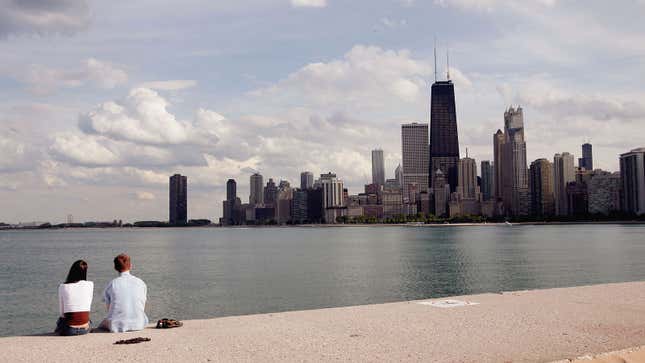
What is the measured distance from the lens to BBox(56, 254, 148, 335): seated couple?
1608 centimetres

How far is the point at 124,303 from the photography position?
54.9 ft

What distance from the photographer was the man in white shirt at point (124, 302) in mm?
16703

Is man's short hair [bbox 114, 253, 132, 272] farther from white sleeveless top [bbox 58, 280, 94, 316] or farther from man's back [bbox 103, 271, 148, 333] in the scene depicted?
Result: white sleeveless top [bbox 58, 280, 94, 316]

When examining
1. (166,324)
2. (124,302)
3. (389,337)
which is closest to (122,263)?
(124,302)

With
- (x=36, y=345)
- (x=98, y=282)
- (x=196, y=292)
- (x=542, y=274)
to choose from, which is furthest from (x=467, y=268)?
(x=36, y=345)

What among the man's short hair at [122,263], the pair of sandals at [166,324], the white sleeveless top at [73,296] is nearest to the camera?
the white sleeveless top at [73,296]

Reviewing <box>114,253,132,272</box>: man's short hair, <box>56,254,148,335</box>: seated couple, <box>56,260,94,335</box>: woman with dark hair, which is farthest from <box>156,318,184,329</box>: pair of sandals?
<box>56,260,94,335</box>: woman with dark hair

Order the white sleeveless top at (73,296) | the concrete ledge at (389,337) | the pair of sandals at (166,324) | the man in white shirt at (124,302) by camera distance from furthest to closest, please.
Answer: the pair of sandals at (166,324) < the man in white shirt at (124,302) < the white sleeveless top at (73,296) < the concrete ledge at (389,337)

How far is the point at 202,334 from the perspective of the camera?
53.3 ft

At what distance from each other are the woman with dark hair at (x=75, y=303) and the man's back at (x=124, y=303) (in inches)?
25.2

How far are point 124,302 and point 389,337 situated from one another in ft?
22.9

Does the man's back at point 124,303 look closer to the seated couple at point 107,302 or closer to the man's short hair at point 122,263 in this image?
the seated couple at point 107,302

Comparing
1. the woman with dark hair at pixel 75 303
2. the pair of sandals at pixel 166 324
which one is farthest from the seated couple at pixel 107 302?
the pair of sandals at pixel 166 324

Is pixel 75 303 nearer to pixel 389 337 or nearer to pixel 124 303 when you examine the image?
pixel 124 303
